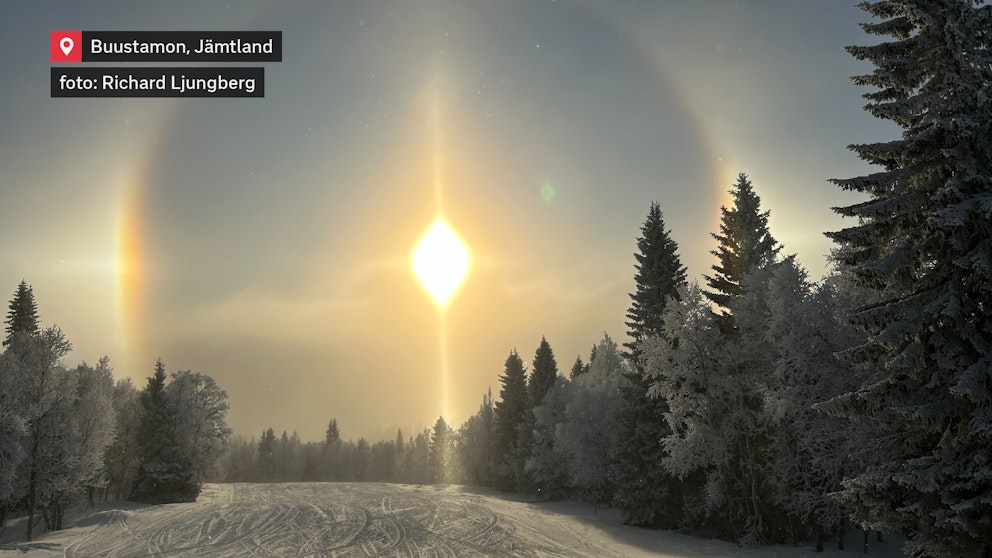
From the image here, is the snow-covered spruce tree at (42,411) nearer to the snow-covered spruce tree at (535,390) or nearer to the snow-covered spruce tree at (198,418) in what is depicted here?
the snow-covered spruce tree at (198,418)

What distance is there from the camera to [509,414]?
257 feet

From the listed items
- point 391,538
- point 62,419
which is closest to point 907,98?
point 391,538

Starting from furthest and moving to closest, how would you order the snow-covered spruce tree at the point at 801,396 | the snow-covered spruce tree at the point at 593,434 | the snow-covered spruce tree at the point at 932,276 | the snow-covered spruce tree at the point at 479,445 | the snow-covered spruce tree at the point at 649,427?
1. the snow-covered spruce tree at the point at 479,445
2. the snow-covered spruce tree at the point at 593,434
3. the snow-covered spruce tree at the point at 649,427
4. the snow-covered spruce tree at the point at 801,396
5. the snow-covered spruce tree at the point at 932,276

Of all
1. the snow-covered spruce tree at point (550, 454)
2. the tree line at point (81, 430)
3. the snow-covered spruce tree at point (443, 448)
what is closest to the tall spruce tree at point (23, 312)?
the tree line at point (81, 430)

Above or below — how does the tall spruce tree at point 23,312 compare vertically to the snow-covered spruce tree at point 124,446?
above

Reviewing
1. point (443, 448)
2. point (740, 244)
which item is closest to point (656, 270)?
point (740, 244)

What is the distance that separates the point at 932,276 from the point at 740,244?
28300 mm

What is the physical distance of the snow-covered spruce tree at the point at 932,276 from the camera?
39.1ft

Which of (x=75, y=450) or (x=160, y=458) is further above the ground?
(x=75, y=450)

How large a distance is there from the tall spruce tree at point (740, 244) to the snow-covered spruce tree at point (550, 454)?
2695 cm

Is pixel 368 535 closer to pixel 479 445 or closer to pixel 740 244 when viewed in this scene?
pixel 740 244

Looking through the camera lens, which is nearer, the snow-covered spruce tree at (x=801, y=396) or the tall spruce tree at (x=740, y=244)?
the snow-covered spruce tree at (x=801, y=396)

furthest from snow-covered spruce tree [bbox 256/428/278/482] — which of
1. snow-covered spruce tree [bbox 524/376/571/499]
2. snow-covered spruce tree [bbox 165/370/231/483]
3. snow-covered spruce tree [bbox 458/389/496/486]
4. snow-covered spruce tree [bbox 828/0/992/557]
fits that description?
snow-covered spruce tree [bbox 828/0/992/557]

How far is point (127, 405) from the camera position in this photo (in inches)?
3012
